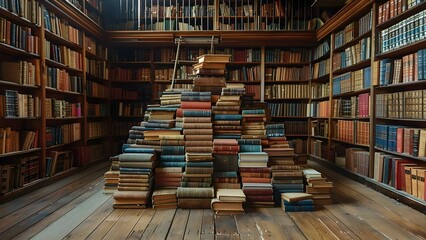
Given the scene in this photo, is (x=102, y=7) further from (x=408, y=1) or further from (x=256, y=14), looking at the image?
(x=408, y=1)

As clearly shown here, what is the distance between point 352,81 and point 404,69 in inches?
54.1

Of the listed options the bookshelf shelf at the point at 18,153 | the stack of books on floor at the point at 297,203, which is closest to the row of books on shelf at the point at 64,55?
the bookshelf shelf at the point at 18,153

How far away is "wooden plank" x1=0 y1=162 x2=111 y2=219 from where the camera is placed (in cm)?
305

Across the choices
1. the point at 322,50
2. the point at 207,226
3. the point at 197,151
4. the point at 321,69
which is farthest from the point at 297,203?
the point at 322,50

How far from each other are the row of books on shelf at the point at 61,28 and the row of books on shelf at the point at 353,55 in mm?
4368

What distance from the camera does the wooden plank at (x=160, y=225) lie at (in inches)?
94.5

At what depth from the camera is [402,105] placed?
11.4 feet

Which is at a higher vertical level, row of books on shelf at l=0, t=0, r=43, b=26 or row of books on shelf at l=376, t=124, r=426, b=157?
row of books on shelf at l=0, t=0, r=43, b=26

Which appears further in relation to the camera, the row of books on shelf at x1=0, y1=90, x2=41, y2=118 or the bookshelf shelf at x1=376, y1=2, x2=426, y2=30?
the row of books on shelf at x1=0, y1=90, x2=41, y2=118

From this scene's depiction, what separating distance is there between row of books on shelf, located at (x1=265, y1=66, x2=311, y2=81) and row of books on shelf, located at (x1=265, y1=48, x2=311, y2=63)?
0.17 meters

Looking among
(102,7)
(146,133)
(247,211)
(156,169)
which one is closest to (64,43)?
(102,7)

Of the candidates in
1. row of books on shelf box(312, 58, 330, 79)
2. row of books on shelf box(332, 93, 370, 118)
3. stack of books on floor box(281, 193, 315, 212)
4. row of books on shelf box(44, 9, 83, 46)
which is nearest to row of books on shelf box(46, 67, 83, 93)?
row of books on shelf box(44, 9, 83, 46)

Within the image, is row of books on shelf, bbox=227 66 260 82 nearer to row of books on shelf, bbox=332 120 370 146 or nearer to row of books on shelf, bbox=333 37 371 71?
row of books on shelf, bbox=333 37 371 71

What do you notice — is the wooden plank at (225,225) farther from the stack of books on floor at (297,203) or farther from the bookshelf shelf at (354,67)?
the bookshelf shelf at (354,67)
